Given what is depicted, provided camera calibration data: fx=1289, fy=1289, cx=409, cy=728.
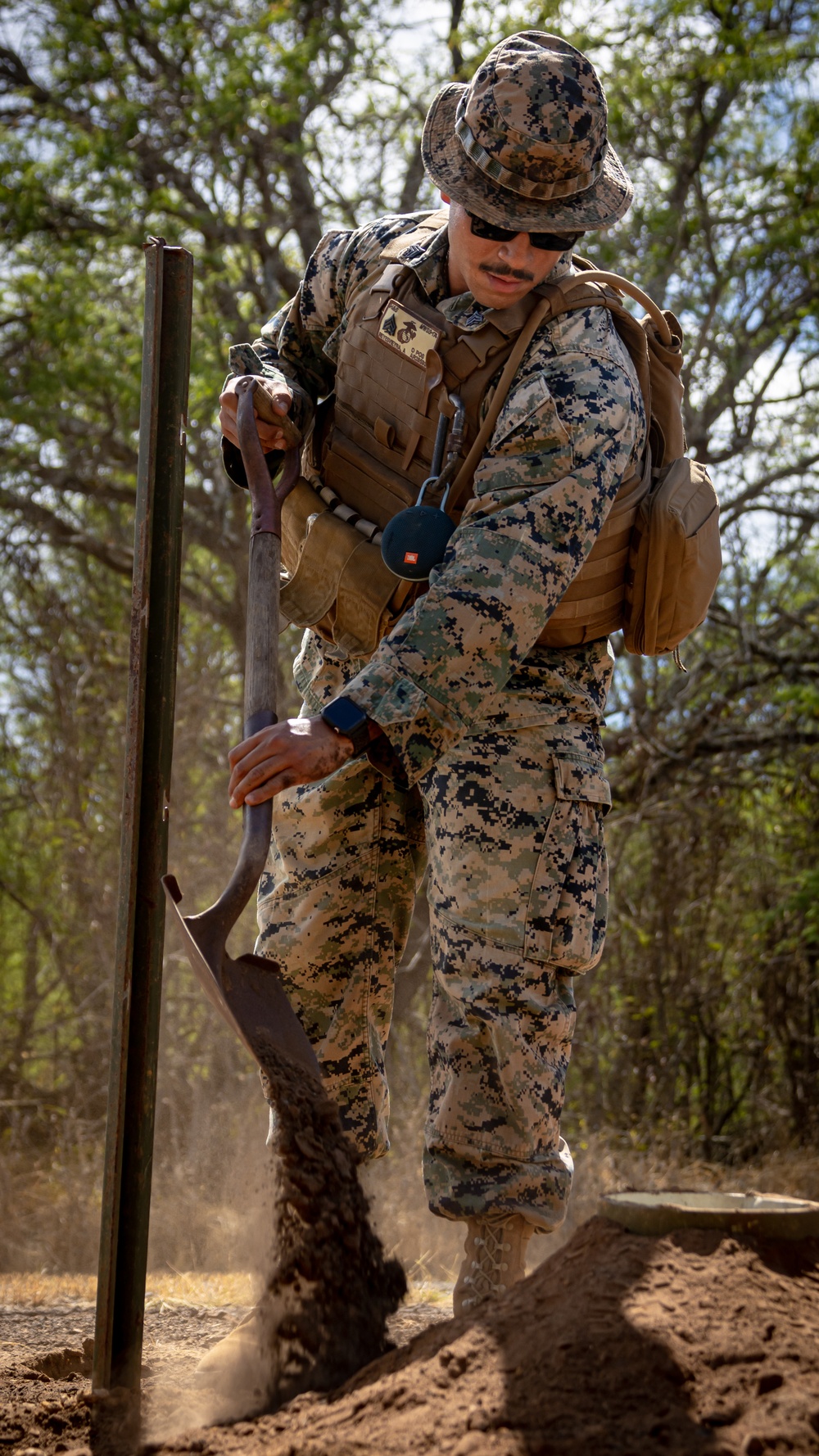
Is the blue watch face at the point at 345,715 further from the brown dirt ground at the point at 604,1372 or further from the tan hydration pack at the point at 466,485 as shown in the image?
the brown dirt ground at the point at 604,1372

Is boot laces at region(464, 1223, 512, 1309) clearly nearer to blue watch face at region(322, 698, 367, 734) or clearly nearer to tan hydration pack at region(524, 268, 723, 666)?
blue watch face at region(322, 698, 367, 734)

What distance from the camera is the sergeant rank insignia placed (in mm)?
2584

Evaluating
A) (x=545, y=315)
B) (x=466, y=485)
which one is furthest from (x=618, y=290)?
(x=466, y=485)

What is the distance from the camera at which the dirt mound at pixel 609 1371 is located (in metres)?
1.47

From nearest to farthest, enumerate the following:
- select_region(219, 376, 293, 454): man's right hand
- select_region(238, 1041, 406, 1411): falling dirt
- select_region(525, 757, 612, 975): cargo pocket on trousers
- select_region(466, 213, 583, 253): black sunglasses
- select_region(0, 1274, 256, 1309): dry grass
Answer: select_region(238, 1041, 406, 1411): falling dirt
select_region(525, 757, 612, 975): cargo pocket on trousers
select_region(466, 213, 583, 253): black sunglasses
select_region(219, 376, 293, 454): man's right hand
select_region(0, 1274, 256, 1309): dry grass

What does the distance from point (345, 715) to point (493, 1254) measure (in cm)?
100

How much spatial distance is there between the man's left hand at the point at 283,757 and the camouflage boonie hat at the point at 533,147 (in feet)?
3.48

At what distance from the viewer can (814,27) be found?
6086mm

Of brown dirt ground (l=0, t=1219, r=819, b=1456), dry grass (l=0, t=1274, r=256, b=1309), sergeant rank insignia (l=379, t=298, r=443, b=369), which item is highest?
sergeant rank insignia (l=379, t=298, r=443, b=369)

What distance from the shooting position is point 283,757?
206 cm

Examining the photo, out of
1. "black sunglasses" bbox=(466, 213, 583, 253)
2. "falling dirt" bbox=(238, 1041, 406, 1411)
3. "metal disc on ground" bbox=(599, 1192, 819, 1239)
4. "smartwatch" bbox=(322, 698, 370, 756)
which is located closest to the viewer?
"metal disc on ground" bbox=(599, 1192, 819, 1239)

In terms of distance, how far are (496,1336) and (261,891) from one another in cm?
125

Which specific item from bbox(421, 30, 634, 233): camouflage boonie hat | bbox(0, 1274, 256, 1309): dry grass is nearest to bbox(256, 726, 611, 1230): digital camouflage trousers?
bbox(421, 30, 634, 233): camouflage boonie hat

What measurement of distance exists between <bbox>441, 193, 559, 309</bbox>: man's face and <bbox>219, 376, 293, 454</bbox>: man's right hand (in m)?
0.47
